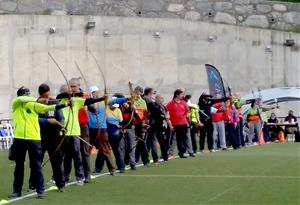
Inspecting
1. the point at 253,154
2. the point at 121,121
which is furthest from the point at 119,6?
the point at 121,121

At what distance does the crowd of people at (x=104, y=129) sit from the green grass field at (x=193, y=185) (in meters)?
0.48

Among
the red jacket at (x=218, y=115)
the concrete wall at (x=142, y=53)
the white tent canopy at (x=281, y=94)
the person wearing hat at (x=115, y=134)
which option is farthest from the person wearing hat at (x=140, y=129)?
the white tent canopy at (x=281, y=94)

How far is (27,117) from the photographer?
53.0 ft

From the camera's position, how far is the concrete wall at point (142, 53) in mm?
35844

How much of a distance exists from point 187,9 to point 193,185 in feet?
75.6

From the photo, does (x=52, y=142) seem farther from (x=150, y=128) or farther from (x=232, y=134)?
(x=232, y=134)

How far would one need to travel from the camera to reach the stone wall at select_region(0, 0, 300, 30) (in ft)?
124

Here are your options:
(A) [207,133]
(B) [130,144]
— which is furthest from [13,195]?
(A) [207,133]

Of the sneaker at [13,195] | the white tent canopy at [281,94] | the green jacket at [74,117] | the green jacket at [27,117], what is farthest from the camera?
the white tent canopy at [281,94]

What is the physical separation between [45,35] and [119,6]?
4.04 metres

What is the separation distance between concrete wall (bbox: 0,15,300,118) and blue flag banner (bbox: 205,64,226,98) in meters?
1.35

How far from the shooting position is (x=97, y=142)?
20500 millimetres

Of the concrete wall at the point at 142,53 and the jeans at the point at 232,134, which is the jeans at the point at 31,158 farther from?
the concrete wall at the point at 142,53

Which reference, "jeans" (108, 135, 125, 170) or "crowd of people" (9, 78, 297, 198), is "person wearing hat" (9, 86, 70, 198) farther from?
"jeans" (108, 135, 125, 170)
